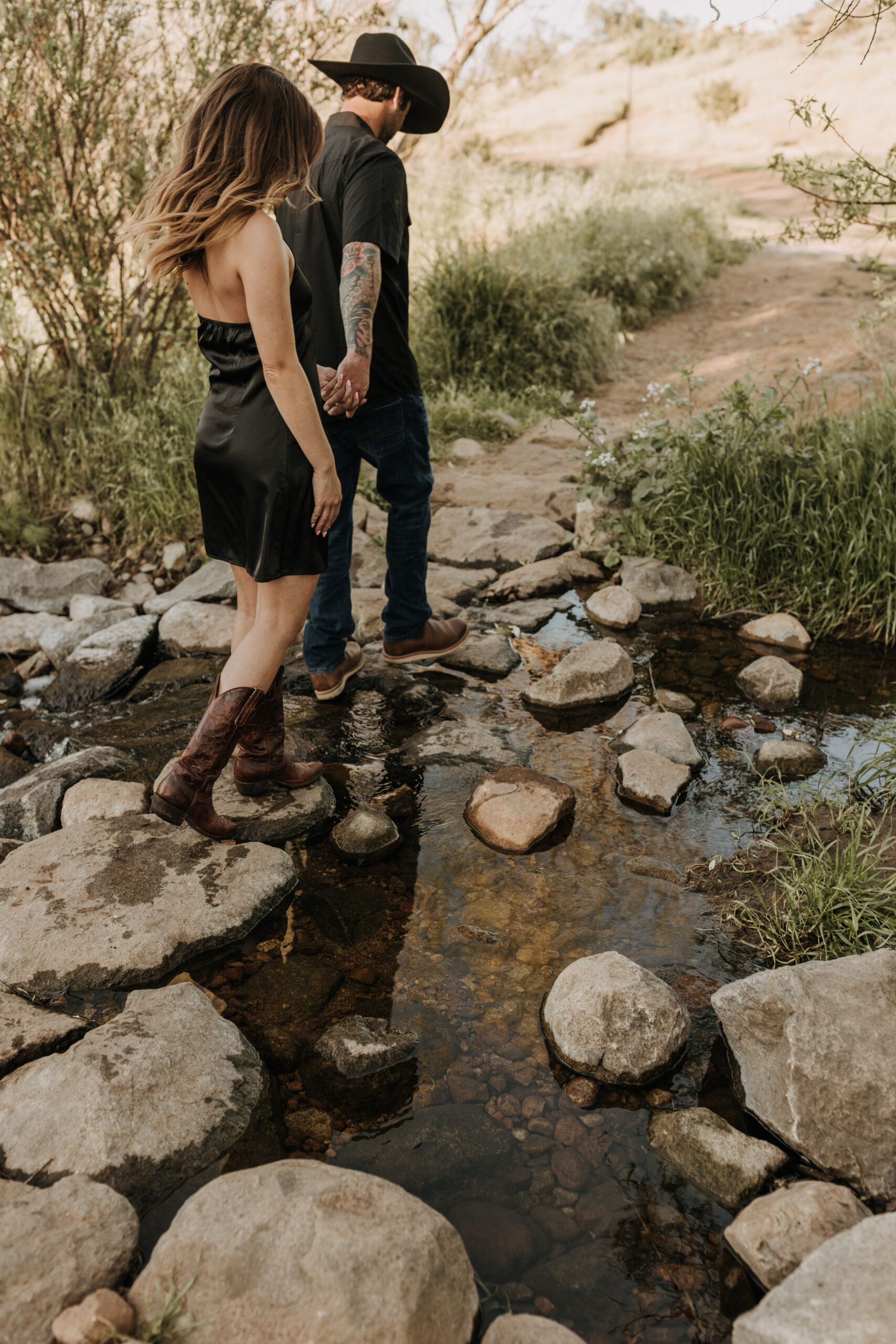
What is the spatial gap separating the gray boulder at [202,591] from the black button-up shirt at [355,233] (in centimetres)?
169

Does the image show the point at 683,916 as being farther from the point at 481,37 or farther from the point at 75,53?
the point at 481,37

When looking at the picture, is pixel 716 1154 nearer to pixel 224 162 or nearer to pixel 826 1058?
pixel 826 1058

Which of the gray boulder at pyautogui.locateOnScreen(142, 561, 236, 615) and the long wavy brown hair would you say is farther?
the gray boulder at pyautogui.locateOnScreen(142, 561, 236, 615)

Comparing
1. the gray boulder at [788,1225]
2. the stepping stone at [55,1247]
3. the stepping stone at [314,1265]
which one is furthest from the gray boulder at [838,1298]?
the stepping stone at [55,1247]

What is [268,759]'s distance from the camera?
3041 mm

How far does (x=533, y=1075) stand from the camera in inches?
83.4

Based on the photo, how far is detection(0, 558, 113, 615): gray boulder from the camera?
16.0 ft

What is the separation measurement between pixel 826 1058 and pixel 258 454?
207 centimetres

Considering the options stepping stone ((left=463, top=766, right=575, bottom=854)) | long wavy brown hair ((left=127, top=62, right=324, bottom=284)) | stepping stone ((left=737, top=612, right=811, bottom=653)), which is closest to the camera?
long wavy brown hair ((left=127, top=62, right=324, bottom=284))

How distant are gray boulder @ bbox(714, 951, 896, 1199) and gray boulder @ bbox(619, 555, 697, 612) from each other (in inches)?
110

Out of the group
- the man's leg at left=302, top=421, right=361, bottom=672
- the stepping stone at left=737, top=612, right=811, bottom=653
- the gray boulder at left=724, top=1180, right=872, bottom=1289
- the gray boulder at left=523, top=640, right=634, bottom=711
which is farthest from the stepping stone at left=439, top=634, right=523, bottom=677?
the gray boulder at left=724, top=1180, right=872, bottom=1289

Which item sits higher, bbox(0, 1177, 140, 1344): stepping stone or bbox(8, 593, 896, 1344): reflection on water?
bbox(0, 1177, 140, 1344): stepping stone

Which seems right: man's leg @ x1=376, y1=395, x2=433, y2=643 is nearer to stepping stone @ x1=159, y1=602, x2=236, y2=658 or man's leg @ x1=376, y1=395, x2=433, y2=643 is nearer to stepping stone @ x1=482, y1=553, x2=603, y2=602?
stepping stone @ x1=159, y1=602, x2=236, y2=658

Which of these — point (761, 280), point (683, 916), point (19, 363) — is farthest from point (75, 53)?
point (761, 280)
